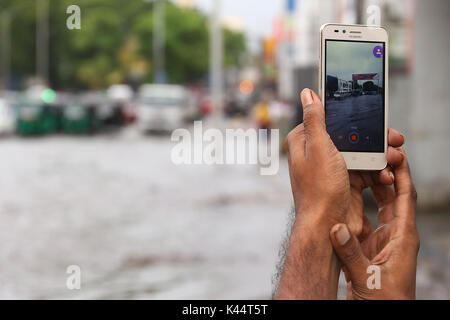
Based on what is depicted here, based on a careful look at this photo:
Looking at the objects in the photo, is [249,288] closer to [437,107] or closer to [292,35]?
[437,107]

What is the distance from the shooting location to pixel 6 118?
3094 centimetres

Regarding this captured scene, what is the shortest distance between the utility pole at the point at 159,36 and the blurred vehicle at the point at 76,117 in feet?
114

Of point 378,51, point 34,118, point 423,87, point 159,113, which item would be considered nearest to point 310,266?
point 378,51

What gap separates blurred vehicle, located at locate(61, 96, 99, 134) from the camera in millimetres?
33531

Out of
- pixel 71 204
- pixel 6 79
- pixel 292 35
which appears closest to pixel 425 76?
pixel 71 204

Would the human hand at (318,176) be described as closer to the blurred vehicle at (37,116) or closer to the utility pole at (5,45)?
the blurred vehicle at (37,116)

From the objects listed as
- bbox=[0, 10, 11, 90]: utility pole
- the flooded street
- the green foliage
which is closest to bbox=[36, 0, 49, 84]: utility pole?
the green foliage

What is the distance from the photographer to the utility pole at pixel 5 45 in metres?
61.8

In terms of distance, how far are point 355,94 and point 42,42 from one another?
63307 millimetres

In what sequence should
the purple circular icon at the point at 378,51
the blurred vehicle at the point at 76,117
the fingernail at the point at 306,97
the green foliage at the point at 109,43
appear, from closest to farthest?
1. the fingernail at the point at 306,97
2. the purple circular icon at the point at 378,51
3. the blurred vehicle at the point at 76,117
4. the green foliage at the point at 109,43

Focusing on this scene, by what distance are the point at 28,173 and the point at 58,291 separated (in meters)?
12.1

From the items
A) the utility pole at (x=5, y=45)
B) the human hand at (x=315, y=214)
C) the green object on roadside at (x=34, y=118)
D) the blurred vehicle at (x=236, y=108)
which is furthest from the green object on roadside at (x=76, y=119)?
the human hand at (x=315, y=214)

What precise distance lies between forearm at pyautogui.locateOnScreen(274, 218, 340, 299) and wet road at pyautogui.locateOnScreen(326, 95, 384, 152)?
0.29 metres

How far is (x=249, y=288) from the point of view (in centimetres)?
684
